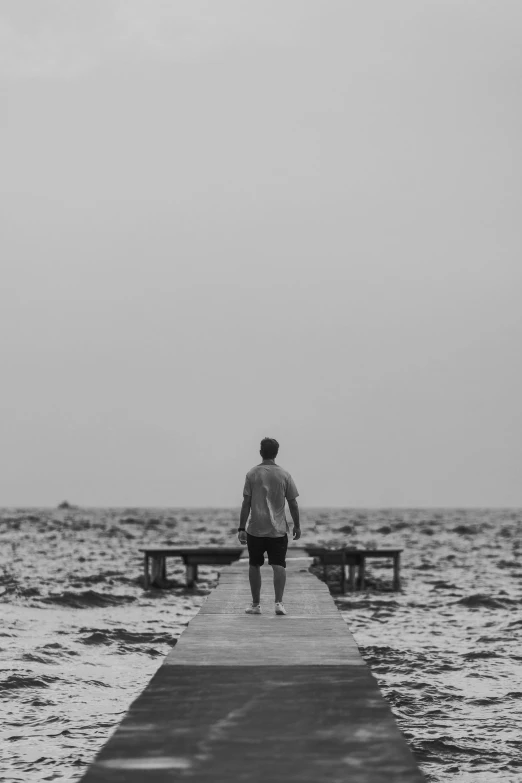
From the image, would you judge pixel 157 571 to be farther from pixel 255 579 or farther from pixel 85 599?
pixel 255 579

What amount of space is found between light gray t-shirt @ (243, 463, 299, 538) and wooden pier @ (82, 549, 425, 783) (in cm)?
129

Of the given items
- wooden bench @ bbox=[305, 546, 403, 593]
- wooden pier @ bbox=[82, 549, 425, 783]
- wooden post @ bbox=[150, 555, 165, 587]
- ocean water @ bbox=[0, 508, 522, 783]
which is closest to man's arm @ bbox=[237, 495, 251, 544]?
wooden pier @ bbox=[82, 549, 425, 783]

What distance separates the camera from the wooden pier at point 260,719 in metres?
5.48

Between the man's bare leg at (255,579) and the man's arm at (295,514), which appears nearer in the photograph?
the man's arm at (295,514)

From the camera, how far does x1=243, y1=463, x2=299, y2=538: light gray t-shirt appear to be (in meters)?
11.3

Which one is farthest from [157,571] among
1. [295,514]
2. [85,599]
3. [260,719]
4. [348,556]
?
[260,719]

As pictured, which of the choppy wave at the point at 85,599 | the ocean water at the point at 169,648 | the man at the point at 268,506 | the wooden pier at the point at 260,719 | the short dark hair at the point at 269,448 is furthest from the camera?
the choppy wave at the point at 85,599

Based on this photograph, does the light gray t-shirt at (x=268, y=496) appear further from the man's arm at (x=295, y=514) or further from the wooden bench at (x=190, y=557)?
the wooden bench at (x=190, y=557)

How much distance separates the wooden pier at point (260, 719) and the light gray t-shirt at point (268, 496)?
1291 millimetres

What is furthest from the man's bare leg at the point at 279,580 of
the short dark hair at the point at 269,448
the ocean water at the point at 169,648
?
the ocean water at the point at 169,648

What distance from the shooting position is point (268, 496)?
37.2ft

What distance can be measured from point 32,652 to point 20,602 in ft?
24.5

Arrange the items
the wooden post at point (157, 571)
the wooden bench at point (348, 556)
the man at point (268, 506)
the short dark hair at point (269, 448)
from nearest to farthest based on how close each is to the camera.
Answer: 1. the man at point (268, 506)
2. the short dark hair at point (269, 448)
3. the wooden bench at point (348, 556)
4. the wooden post at point (157, 571)

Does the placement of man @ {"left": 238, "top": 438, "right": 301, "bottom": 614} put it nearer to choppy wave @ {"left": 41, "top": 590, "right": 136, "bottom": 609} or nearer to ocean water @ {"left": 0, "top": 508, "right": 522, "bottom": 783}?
ocean water @ {"left": 0, "top": 508, "right": 522, "bottom": 783}
